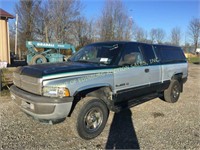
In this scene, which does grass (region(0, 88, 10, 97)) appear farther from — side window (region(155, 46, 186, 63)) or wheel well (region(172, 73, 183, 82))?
wheel well (region(172, 73, 183, 82))

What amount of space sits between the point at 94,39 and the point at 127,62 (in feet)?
94.7

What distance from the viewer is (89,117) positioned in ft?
13.7

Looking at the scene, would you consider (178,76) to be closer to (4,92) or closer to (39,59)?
(4,92)

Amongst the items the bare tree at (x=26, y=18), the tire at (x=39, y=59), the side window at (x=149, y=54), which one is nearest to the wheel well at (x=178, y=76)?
the side window at (x=149, y=54)

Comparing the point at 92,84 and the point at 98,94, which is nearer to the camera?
the point at 92,84

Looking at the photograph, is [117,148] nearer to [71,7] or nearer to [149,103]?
[149,103]

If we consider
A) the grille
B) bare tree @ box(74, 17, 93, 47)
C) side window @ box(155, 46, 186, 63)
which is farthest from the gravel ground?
bare tree @ box(74, 17, 93, 47)

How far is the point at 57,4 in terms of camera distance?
Result: 27.9 meters

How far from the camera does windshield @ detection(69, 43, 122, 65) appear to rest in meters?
4.80

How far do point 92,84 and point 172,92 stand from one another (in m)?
3.81

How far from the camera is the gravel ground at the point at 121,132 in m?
3.91

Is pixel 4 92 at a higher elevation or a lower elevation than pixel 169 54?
lower

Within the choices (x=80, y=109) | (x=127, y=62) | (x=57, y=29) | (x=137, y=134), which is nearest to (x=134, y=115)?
(x=137, y=134)

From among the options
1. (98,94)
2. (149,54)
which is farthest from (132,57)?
(98,94)
